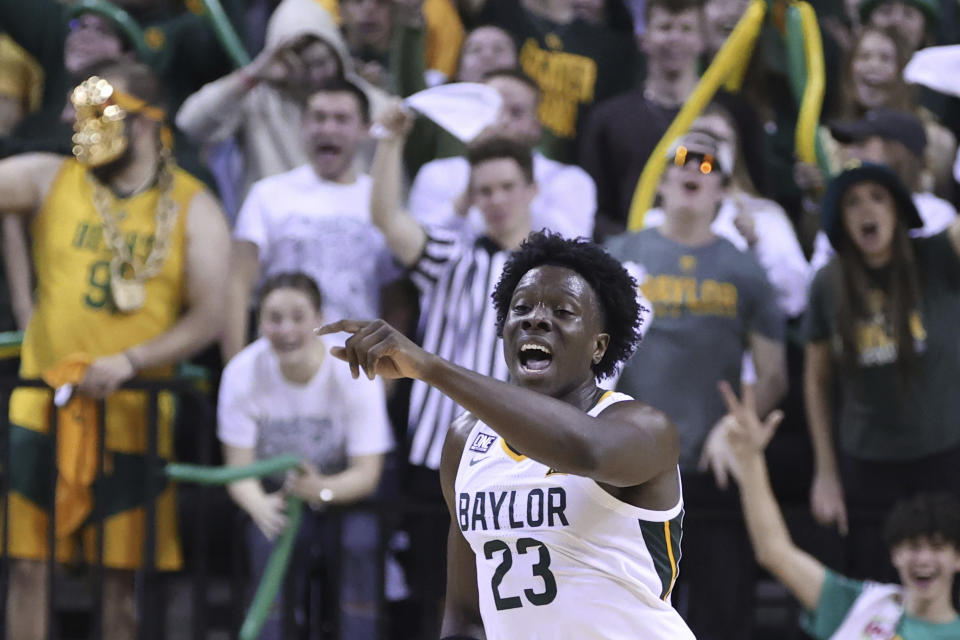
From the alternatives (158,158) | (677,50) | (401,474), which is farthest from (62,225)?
(677,50)

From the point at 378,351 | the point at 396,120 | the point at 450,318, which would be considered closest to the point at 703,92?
the point at 396,120

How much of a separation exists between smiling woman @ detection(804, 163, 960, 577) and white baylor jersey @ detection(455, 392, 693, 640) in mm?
2403

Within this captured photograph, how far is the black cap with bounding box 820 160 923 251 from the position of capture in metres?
5.68

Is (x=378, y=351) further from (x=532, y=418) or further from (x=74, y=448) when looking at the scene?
(x=74, y=448)

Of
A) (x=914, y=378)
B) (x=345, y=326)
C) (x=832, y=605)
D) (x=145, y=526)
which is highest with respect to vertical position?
(x=345, y=326)

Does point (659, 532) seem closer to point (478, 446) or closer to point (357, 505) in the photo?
point (478, 446)

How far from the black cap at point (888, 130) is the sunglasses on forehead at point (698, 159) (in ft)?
2.04

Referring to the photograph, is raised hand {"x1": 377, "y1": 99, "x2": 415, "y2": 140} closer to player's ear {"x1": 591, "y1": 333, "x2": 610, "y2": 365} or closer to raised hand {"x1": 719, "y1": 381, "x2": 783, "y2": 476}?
raised hand {"x1": 719, "y1": 381, "x2": 783, "y2": 476}

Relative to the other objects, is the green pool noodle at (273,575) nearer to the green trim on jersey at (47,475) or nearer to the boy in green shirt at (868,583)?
the green trim on jersey at (47,475)

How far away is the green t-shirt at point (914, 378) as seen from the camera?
5.59m

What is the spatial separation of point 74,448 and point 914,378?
3078 mm

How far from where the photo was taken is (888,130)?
607 centimetres

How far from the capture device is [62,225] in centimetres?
576

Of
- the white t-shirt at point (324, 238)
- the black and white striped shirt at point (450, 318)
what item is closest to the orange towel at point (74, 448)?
the white t-shirt at point (324, 238)
